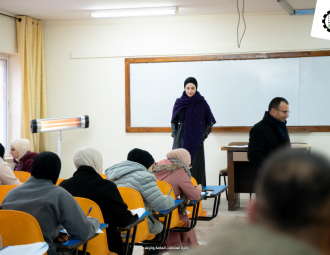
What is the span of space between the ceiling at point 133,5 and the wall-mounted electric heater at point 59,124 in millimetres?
1757

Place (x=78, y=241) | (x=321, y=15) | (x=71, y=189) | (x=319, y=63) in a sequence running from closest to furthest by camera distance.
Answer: (x=78, y=241)
(x=71, y=189)
(x=321, y=15)
(x=319, y=63)

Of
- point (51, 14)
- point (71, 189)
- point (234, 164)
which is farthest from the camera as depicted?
point (51, 14)

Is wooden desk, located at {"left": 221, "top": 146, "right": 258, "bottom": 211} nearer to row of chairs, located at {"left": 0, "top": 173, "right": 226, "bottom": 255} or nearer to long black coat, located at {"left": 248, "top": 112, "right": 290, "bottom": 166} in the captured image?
long black coat, located at {"left": 248, "top": 112, "right": 290, "bottom": 166}

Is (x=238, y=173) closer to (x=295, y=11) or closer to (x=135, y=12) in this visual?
(x=295, y=11)

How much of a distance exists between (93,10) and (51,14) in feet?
2.53

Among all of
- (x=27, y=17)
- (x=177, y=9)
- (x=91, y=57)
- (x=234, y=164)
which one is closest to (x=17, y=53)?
(x=27, y=17)

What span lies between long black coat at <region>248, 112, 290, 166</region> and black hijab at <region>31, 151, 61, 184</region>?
6.05ft

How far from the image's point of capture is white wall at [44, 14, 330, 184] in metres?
6.34

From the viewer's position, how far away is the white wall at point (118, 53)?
6344 millimetres

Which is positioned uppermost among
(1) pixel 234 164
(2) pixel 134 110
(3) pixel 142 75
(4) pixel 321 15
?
(4) pixel 321 15

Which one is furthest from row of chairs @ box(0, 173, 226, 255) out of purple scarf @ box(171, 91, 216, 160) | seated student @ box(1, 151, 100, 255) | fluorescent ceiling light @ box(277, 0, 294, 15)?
fluorescent ceiling light @ box(277, 0, 294, 15)

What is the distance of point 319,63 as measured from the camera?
20.0 feet

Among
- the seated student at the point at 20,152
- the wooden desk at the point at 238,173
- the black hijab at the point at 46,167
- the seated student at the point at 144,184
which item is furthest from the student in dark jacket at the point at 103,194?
the wooden desk at the point at 238,173

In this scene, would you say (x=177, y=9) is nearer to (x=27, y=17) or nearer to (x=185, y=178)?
(x=27, y=17)
